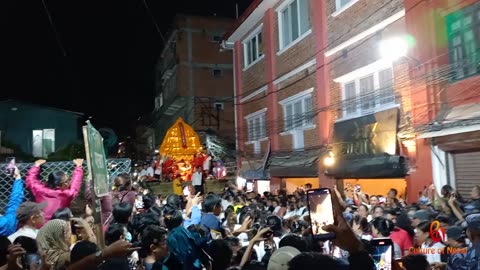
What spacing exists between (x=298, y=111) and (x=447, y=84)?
6808 millimetres

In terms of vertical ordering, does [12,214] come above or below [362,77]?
below

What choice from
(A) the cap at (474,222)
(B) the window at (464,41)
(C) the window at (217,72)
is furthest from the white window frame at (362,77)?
(C) the window at (217,72)

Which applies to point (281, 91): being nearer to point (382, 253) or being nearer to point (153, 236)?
point (153, 236)

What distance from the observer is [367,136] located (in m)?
11.5

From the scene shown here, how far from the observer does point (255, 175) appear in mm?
18719

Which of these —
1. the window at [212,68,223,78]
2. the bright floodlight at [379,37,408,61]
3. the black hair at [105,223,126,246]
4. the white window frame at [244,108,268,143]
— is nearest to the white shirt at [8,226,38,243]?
the black hair at [105,223,126,246]

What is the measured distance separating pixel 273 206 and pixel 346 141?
8.39 feet

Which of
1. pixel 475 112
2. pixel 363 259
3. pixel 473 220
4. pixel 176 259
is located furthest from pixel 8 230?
pixel 475 112

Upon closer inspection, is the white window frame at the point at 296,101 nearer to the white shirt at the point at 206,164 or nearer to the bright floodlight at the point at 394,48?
the bright floodlight at the point at 394,48

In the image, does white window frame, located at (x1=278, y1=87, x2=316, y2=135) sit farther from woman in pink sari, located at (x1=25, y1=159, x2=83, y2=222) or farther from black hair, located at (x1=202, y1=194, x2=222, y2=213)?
woman in pink sari, located at (x1=25, y1=159, x2=83, y2=222)

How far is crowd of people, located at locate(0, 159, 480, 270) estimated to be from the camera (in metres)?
2.86

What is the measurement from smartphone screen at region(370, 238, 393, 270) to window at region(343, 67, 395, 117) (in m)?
8.01

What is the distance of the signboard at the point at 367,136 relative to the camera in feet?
34.8

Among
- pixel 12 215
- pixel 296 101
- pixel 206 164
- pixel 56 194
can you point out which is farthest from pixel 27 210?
pixel 206 164
